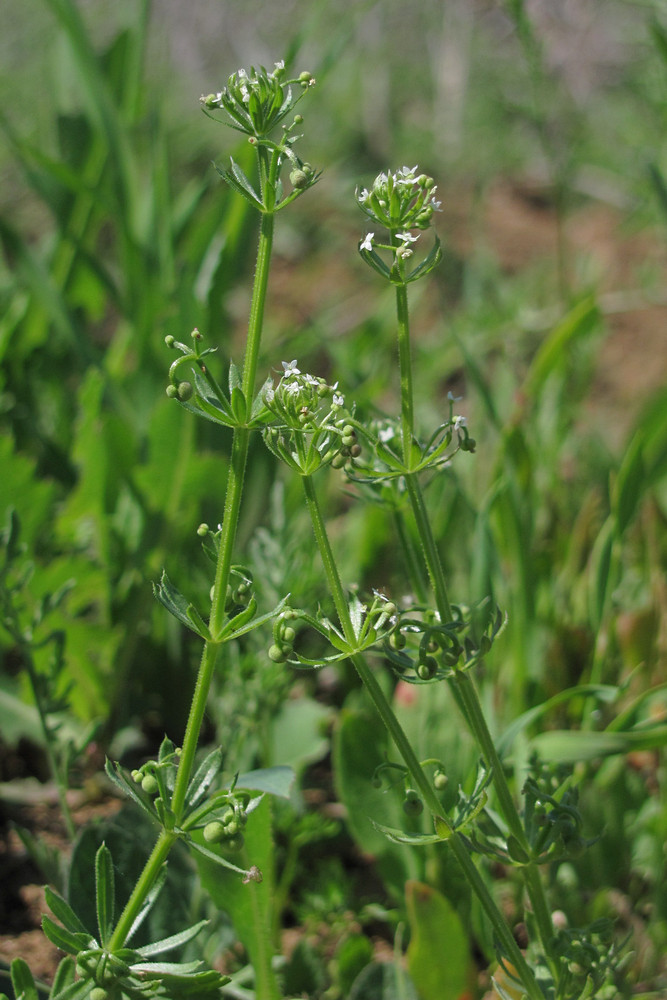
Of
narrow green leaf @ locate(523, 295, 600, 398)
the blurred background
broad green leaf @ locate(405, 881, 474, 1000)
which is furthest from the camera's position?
narrow green leaf @ locate(523, 295, 600, 398)

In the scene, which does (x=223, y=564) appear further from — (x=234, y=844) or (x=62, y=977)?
(x=62, y=977)

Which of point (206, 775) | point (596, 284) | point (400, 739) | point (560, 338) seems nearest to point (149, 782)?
point (206, 775)

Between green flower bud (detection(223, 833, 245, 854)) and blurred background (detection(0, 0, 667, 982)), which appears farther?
blurred background (detection(0, 0, 667, 982))

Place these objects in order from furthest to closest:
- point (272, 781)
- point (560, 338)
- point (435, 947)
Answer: point (560, 338), point (435, 947), point (272, 781)

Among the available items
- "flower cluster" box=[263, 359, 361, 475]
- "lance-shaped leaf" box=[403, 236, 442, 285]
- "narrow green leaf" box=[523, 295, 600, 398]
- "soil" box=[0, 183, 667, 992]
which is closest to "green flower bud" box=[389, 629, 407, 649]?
"flower cluster" box=[263, 359, 361, 475]

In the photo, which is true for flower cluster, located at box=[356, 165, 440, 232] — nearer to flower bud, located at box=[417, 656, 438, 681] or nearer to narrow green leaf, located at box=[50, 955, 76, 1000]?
flower bud, located at box=[417, 656, 438, 681]

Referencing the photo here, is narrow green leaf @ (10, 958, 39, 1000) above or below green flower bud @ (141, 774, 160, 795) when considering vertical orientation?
below

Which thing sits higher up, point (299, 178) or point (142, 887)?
point (299, 178)

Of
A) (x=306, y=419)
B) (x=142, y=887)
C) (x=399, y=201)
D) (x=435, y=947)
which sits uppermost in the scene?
(x=399, y=201)

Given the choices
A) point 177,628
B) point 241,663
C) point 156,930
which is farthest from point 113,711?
point 156,930
